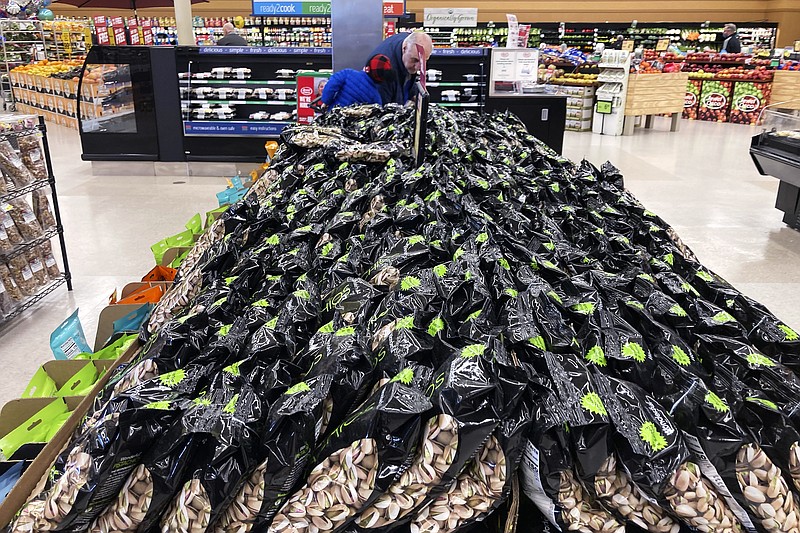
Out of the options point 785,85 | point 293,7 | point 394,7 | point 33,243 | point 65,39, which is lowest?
point 33,243

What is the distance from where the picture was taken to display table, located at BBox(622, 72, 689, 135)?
1066 cm

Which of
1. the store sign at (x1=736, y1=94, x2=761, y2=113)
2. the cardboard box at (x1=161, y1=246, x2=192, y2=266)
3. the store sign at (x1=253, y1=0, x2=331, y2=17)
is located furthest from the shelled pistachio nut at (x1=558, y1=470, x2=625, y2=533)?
the store sign at (x1=736, y1=94, x2=761, y2=113)

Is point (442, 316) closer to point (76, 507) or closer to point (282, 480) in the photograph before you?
point (282, 480)

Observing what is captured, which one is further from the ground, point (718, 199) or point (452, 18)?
point (452, 18)

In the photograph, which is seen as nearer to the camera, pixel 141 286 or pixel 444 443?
pixel 444 443

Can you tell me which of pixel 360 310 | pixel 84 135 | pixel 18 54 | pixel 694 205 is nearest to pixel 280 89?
pixel 84 135

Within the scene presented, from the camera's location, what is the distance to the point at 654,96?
36.0 ft

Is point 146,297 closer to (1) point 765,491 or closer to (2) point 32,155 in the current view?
(2) point 32,155

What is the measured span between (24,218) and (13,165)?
0.31 meters

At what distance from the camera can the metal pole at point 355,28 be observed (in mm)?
5547

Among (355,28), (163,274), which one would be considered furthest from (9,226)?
(355,28)

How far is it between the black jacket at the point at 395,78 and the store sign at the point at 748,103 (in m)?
10.3

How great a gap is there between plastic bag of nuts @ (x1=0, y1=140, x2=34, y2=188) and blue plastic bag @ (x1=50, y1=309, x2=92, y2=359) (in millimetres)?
1614

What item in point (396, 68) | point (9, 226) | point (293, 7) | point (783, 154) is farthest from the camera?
point (293, 7)
